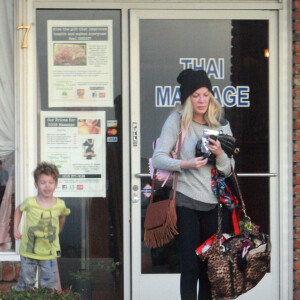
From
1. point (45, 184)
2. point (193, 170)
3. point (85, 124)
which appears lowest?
point (45, 184)

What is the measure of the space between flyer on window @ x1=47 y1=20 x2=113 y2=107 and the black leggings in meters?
1.79

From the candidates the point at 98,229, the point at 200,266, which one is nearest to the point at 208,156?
the point at 200,266

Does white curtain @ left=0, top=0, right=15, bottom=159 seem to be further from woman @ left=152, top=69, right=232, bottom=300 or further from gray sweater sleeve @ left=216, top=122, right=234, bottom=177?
gray sweater sleeve @ left=216, top=122, right=234, bottom=177

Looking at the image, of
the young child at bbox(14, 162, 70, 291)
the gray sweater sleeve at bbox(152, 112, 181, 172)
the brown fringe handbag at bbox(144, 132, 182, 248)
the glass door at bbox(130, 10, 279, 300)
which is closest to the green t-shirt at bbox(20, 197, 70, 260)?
the young child at bbox(14, 162, 70, 291)

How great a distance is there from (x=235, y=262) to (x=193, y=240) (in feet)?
1.03

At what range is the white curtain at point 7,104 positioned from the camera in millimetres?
6172

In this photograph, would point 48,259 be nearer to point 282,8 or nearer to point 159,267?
point 159,267

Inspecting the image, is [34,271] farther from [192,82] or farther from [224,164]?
[192,82]

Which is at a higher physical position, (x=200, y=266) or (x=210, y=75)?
(x=210, y=75)

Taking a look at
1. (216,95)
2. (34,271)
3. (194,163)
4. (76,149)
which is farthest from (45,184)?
(216,95)

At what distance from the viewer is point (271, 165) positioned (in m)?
6.21

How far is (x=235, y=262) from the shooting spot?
4637 millimetres

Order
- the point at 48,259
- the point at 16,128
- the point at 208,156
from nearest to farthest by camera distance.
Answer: the point at 208,156 → the point at 48,259 → the point at 16,128

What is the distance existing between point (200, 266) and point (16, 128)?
87.6 inches
